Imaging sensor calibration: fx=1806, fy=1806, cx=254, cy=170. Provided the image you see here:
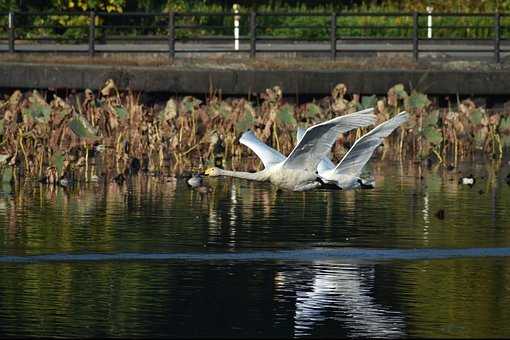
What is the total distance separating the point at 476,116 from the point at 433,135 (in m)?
1.62

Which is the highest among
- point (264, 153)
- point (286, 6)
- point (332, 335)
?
point (286, 6)

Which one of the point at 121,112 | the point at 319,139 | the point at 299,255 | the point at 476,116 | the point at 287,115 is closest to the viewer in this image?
the point at 299,255

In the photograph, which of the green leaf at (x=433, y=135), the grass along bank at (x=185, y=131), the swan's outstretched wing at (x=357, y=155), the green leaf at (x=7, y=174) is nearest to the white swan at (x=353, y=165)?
the swan's outstretched wing at (x=357, y=155)

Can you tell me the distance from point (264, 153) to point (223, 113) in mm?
8425

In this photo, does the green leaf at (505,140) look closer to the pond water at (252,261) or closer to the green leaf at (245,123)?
the green leaf at (245,123)

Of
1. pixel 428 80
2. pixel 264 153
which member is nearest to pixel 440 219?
pixel 264 153

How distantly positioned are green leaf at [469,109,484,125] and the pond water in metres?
4.32

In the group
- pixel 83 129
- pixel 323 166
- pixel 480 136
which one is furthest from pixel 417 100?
pixel 323 166

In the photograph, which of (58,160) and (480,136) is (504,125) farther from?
(58,160)

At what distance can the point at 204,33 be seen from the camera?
150 ft

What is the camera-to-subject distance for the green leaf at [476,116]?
28781 millimetres

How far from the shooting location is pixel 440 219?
804 inches

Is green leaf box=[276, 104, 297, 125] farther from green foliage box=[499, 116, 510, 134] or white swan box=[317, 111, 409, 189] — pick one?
white swan box=[317, 111, 409, 189]

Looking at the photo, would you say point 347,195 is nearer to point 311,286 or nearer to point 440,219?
point 440,219
